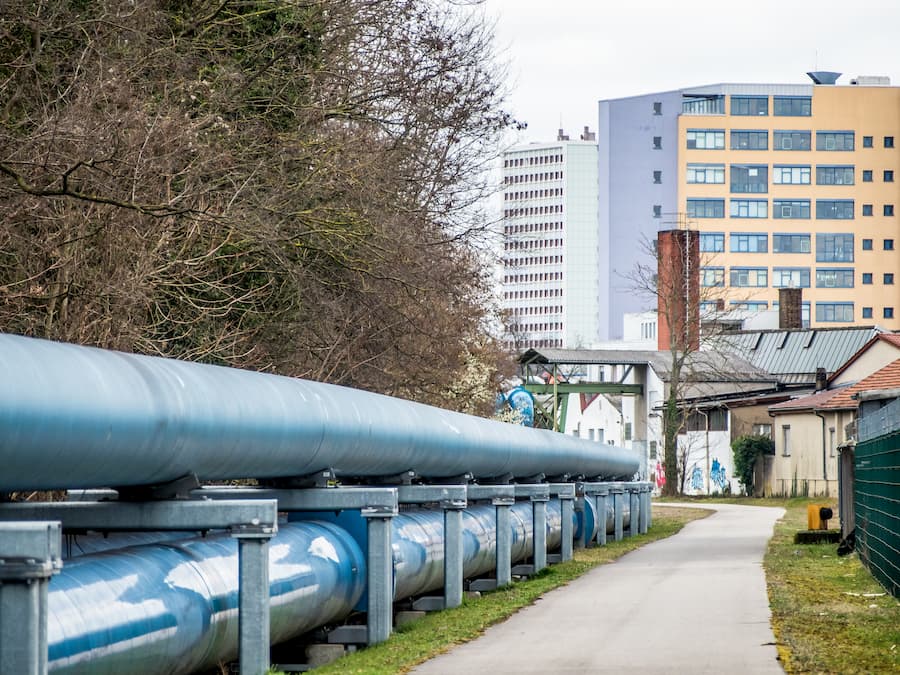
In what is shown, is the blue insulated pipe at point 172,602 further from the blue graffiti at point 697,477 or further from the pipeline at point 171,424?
the blue graffiti at point 697,477

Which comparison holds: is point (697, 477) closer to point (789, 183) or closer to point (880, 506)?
point (880, 506)

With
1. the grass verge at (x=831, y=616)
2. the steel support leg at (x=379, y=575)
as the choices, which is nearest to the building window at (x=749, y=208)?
the grass verge at (x=831, y=616)

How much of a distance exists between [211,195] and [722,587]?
321 inches

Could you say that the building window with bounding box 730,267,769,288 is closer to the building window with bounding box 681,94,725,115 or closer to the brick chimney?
the building window with bounding box 681,94,725,115

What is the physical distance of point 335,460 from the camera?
1171 cm

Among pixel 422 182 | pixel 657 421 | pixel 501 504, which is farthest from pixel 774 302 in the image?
pixel 501 504

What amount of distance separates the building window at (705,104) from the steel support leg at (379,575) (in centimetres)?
12462

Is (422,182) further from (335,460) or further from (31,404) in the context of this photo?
(31,404)

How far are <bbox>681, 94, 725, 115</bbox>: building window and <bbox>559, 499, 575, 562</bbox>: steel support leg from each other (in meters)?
114

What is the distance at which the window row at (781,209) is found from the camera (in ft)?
438

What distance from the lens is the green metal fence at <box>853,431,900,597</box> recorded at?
15.1m

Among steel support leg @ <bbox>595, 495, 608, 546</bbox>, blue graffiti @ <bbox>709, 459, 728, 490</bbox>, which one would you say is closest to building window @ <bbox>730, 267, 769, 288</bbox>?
blue graffiti @ <bbox>709, 459, 728, 490</bbox>

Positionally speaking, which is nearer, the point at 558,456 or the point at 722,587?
the point at 722,587

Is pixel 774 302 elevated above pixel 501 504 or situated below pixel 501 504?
above
